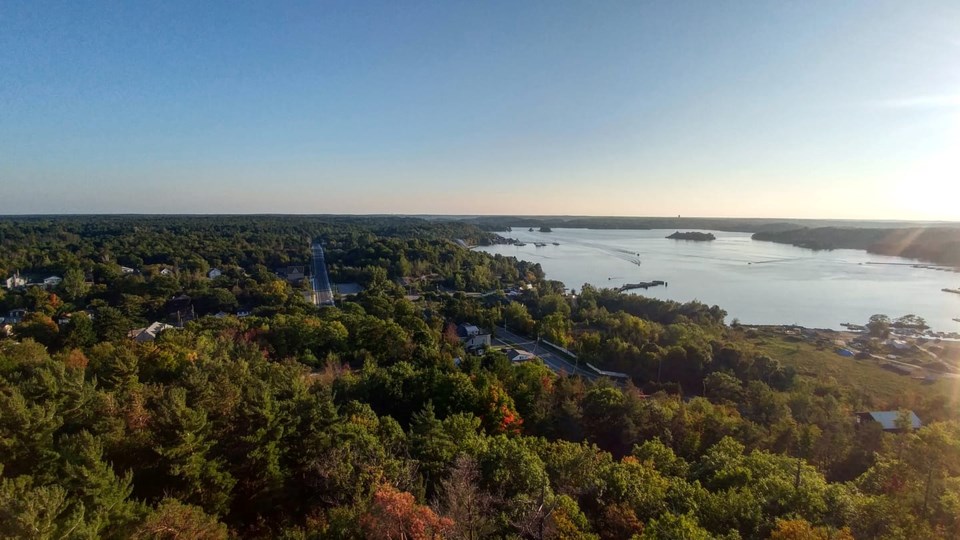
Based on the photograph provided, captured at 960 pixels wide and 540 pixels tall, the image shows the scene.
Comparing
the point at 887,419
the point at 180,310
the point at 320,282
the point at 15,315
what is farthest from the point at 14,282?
the point at 887,419

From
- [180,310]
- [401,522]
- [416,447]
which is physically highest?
[401,522]

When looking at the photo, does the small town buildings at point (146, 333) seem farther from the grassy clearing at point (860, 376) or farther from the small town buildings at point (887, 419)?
the grassy clearing at point (860, 376)

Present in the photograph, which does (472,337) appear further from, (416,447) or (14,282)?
(14,282)

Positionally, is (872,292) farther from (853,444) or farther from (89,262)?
(89,262)

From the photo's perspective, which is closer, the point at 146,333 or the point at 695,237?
the point at 146,333

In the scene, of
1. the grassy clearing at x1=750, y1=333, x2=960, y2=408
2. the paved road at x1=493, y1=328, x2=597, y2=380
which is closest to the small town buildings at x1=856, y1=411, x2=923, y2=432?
the grassy clearing at x1=750, y1=333, x2=960, y2=408

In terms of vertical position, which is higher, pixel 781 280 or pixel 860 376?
pixel 781 280

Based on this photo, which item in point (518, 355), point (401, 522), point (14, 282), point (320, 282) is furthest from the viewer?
point (320, 282)
